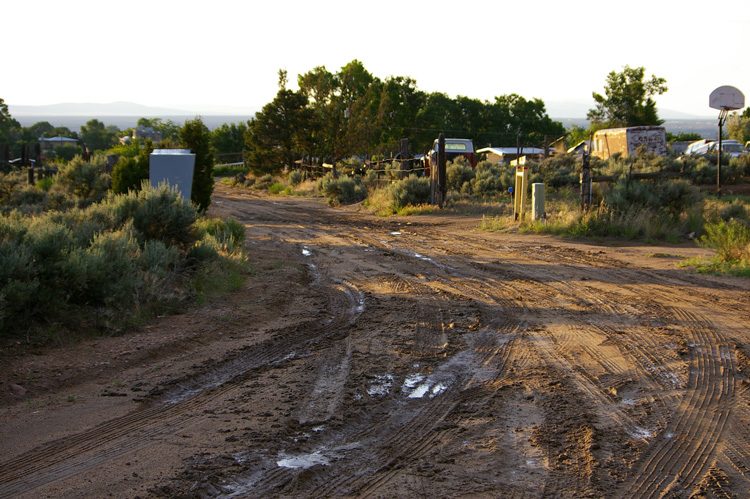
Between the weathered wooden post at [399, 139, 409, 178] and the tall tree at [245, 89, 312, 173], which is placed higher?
the tall tree at [245, 89, 312, 173]

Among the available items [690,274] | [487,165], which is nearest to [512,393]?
[690,274]

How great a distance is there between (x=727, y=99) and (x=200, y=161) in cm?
1630

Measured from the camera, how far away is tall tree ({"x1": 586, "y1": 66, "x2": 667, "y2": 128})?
6378 centimetres

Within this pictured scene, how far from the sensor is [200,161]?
16844mm

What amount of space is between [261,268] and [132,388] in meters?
6.13

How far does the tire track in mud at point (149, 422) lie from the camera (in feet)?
13.2

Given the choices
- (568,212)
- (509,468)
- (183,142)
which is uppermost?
(183,142)

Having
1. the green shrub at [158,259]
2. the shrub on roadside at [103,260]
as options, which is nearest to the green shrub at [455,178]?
the shrub on roadside at [103,260]

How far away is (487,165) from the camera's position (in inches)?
1362

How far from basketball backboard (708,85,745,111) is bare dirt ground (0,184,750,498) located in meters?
13.3

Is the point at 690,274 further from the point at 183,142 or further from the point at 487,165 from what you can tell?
the point at 487,165

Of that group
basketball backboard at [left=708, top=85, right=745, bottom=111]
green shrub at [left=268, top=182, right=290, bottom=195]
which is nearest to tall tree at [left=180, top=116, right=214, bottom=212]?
basketball backboard at [left=708, top=85, right=745, bottom=111]

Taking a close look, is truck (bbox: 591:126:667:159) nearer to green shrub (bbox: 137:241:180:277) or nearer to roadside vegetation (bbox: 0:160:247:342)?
roadside vegetation (bbox: 0:160:247:342)

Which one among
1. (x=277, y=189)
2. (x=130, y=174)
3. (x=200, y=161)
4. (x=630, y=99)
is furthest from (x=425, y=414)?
(x=630, y=99)
